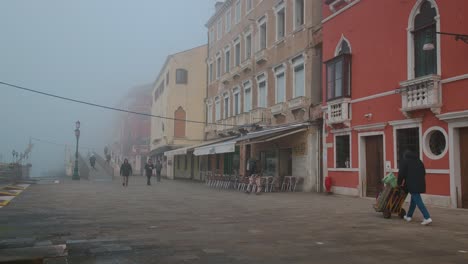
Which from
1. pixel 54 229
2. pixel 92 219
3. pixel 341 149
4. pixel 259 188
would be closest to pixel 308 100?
pixel 341 149

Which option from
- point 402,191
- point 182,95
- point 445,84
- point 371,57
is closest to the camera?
point 402,191

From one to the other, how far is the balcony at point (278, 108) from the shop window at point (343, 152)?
5095mm

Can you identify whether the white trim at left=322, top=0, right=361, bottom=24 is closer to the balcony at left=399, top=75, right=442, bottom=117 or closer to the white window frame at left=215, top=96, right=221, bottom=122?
the balcony at left=399, top=75, right=442, bottom=117

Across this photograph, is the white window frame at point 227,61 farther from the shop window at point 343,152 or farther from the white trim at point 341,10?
the shop window at point 343,152

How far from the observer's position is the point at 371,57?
16344 millimetres

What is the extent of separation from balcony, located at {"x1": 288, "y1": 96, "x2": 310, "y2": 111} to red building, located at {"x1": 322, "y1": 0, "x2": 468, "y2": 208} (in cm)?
189

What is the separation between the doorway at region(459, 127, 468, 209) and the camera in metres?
12.4

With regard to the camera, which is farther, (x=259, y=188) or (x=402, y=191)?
(x=259, y=188)

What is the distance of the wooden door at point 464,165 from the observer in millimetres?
12430

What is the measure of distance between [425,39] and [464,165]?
4.00 metres

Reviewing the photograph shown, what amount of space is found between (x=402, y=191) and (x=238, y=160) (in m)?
19.7

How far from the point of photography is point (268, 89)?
2553 centimetres

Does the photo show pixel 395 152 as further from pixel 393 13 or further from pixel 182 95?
pixel 182 95

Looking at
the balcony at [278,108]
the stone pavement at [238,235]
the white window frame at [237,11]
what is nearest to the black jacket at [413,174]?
the stone pavement at [238,235]
